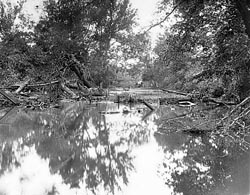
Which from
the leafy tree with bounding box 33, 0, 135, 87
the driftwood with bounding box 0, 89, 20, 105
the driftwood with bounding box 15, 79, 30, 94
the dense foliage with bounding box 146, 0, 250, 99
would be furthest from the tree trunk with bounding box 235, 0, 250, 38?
the driftwood with bounding box 15, 79, 30, 94

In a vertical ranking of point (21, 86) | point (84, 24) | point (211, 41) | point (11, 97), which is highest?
point (211, 41)

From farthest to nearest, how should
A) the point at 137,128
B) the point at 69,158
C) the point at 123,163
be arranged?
the point at 137,128 → the point at 69,158 → the point at 123,163

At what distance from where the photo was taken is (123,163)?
124 inches

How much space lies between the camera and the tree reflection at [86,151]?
2.60m

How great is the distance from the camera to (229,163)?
3023 mm

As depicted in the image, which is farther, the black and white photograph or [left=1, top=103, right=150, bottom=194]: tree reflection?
[left=1, top=103, right=150, bottom=194]: tree reflection

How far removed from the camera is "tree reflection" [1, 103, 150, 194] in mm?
2604

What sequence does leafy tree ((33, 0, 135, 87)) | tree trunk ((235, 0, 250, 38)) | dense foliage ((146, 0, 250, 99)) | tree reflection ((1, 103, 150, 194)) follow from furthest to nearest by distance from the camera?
1. dense foliage ((146, 0, 250, 99))
2. tree trunk ((235, 0, 250, 38))
3. tree reflection ((1, 103, 150, 194))
4. leafy tree ((33, 0, 135, 87))

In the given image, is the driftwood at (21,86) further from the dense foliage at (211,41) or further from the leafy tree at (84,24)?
the leafy tree at (84,24)

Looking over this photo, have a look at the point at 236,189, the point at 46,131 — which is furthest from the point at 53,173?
the point at 46,131

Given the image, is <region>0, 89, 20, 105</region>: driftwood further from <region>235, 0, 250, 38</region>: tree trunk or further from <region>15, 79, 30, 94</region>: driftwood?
<region>235, 0, 250, 38</region>: tree trunk

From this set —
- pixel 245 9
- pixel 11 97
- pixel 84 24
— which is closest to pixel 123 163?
pixel 84 24

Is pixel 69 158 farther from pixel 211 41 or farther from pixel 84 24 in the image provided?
pixel 211 41

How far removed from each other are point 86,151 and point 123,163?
76cm
